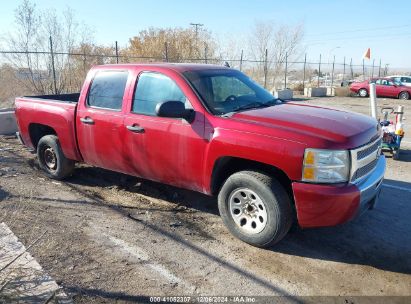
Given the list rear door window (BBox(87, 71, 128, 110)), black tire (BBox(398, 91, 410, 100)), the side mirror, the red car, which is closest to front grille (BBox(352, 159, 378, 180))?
the side mirror

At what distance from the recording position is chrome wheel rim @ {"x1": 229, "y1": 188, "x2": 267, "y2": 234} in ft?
13.0

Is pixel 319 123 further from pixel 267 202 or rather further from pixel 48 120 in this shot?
pixel 48 120

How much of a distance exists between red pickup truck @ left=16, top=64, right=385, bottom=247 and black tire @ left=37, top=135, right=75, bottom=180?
44 centimetres

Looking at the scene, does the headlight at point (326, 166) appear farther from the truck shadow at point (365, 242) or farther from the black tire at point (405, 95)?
the black tire at point (405, 95)

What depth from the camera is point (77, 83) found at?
13.6 meters

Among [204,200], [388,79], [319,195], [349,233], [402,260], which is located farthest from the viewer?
[388,79]

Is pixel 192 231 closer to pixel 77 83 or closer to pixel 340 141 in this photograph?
pixel 340 141

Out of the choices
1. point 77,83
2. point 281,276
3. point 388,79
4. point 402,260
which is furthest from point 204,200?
point 388,79

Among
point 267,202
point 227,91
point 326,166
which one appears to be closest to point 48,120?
point 227,91

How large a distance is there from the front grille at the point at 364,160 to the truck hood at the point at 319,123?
69 mm

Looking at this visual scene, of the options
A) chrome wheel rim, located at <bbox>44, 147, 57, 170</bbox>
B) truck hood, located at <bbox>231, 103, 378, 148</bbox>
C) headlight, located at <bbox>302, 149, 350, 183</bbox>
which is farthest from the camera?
chrome wheel rim, located at <bbox>44, 147, 57, 170</bbox>

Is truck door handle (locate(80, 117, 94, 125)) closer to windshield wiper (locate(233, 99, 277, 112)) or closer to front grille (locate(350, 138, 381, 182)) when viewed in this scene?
windshield wiper (locate(233, 99, 277, 112))

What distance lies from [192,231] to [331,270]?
1540 mm

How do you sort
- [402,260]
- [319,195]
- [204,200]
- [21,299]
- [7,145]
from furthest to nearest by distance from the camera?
[7,145] < [204,200] < [402,260] < [319,195] < [21,299]
